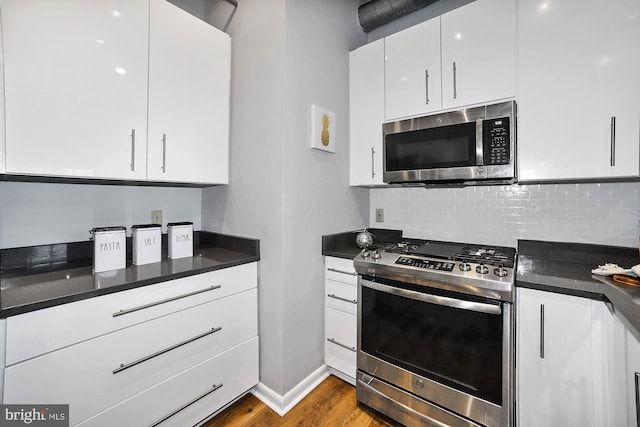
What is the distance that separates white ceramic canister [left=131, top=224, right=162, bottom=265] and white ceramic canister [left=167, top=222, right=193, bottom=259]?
8 cm

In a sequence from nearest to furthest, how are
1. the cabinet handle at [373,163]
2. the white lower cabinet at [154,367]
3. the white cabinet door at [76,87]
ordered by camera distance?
the white lower cabinet at [154,367]
the white cabinet door at [76,87]
the cabinet handle at [373,163]

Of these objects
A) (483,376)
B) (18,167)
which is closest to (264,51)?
(18,167)

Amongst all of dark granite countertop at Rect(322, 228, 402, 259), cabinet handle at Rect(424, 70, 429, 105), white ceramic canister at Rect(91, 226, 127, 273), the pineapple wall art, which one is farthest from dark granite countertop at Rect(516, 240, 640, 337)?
white ceramic canister at Rect(91, 226, 127, 273)

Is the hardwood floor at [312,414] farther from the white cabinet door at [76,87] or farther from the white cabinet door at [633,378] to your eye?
the white cabinet door at [76,87]

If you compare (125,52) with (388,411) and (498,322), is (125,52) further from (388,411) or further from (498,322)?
(388,411)

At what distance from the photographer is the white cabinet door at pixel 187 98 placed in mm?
1479

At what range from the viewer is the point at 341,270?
1.80m

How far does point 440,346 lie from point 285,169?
1249 millimetres

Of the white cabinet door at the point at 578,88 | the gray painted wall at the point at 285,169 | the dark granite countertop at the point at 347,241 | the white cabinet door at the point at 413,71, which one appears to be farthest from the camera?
the dark granite countertop at the point at 347,241

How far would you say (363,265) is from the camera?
1.61 meters

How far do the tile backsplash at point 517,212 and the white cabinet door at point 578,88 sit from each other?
0.34 metres

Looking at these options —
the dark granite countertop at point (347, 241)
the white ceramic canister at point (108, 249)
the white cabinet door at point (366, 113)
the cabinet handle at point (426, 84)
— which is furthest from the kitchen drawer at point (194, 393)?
the cabinet handle at point (426, 84)

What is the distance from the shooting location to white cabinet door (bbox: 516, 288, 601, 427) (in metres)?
1.11

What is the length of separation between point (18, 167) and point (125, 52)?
715mm
